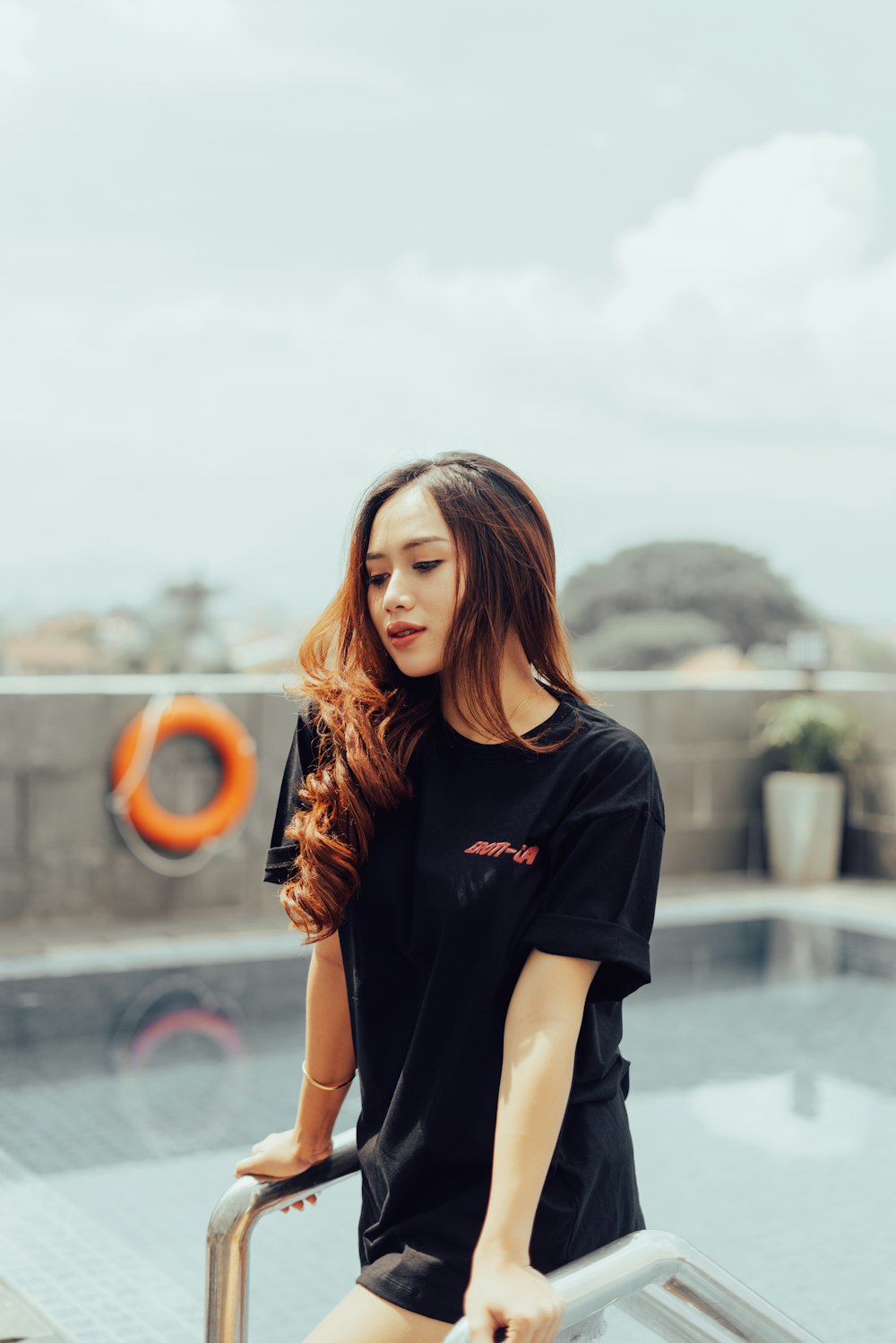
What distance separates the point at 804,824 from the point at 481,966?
18.2ft

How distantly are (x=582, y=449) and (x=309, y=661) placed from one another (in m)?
59.2

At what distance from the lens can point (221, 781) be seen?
529 cm

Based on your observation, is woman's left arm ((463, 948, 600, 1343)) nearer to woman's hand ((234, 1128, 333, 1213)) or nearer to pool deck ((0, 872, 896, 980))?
woman's hand ((234, 1128, 333, 1213))

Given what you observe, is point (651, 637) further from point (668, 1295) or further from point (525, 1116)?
point (668, 1295)

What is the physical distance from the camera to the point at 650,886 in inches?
46.1

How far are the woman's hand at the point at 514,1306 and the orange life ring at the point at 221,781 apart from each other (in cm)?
419

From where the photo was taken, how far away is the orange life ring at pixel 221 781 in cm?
508

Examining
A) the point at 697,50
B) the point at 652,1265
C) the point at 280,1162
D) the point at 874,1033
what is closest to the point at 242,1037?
the point at 874,1033

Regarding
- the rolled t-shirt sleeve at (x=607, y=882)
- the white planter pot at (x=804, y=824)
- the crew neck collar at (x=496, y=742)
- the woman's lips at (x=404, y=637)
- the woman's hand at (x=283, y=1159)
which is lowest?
the white planter pot at (x=804, y=824)

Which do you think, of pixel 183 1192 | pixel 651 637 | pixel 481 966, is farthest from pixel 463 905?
pixel 651 637

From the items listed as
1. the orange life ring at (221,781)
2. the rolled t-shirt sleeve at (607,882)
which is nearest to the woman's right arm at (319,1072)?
the rolled t-shirt sleeve at (607,882)

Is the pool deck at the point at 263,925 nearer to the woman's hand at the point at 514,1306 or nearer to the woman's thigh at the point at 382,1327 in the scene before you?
the woman's thigh at the point at 382,1327

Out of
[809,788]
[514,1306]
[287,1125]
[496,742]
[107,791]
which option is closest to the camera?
[514,1306]

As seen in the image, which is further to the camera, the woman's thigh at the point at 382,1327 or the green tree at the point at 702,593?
the green tree at the point at 702,593
